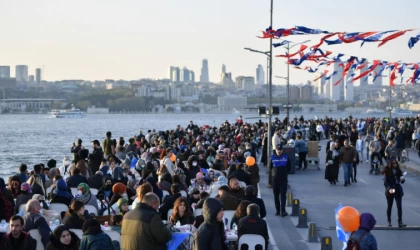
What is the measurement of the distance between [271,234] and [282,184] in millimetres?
2279

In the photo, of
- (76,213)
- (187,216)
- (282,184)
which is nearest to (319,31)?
(282,184)

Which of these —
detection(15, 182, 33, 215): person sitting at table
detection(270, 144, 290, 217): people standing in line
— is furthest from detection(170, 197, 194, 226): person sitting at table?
detection(270, 144, 290, 217): people standing in line

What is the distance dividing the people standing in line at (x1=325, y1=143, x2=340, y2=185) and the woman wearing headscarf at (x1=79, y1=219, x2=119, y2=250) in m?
16.7

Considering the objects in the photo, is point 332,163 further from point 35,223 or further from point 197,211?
point 35,223

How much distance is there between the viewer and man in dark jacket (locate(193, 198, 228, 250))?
9.00m

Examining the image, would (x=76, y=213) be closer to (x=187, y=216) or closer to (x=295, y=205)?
(x=187, y=216)

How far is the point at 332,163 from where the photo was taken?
25188mm

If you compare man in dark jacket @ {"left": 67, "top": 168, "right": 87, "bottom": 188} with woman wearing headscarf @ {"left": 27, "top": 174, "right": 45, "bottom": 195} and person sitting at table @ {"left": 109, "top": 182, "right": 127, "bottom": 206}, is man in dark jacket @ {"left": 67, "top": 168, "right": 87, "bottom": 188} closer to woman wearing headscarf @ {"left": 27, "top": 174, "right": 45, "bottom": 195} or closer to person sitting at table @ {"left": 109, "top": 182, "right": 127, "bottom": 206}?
woman wearing headscarf @ {"left": 27, "top": 174, "right": 45, "bottom": 195}

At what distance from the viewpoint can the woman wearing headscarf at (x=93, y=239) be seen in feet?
29.5

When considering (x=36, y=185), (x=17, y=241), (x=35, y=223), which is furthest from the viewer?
(x=36, y=185)

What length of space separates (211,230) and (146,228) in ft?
2.53


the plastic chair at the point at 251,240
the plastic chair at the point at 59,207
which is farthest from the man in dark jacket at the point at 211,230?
the plastic chair at the point at 59,207

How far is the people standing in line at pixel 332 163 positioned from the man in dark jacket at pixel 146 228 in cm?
1629

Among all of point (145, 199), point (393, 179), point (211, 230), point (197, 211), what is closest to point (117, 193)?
point (197, 211)
